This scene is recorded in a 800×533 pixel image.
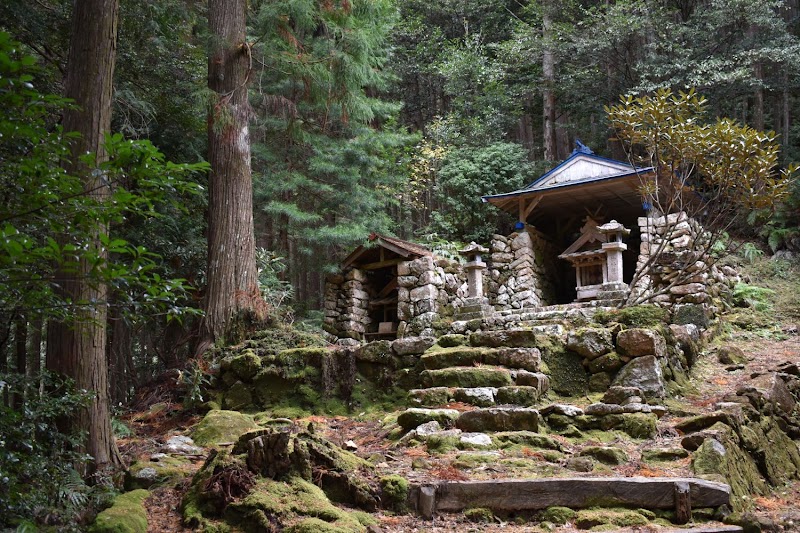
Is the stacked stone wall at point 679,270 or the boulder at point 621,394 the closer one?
the boulder at point 621,394

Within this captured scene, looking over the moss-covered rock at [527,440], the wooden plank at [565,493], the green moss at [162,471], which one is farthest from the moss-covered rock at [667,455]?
the green moss at [162,471]

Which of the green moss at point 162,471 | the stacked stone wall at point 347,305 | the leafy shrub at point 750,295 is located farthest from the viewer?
the stacked stone wall at point 347,305

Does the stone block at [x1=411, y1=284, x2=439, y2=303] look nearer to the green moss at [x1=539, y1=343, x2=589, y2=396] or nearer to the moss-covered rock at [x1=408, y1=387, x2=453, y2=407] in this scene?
the green moss at [x1=539, y1=343, x2=589, y2=396]

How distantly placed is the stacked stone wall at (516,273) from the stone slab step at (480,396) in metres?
8.92

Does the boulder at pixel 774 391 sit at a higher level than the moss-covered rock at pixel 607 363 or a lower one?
lower

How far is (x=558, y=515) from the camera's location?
393 centimetres

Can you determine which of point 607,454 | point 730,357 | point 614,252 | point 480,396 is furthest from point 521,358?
point 614,252

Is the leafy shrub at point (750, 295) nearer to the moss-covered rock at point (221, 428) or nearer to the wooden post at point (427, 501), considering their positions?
the moss-covered rock at point (221, 428)

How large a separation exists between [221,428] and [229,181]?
3971 mm

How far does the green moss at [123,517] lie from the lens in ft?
11.6

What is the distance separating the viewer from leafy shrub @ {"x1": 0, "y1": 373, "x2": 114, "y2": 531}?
3.19m

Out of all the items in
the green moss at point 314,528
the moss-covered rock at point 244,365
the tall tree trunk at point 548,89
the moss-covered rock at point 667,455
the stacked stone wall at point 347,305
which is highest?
the tall tree trunk at point 548,89

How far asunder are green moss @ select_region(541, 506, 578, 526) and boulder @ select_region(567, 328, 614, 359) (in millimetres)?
3233

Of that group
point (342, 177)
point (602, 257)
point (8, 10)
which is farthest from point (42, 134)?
point (602, 257)
